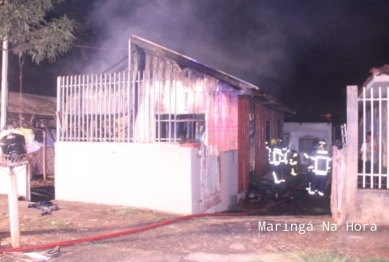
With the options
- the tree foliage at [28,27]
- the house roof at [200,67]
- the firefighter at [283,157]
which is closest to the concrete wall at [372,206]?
the house roof at [200,67]

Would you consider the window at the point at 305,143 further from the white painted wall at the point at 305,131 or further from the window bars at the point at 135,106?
the window bars at the point at 135,106

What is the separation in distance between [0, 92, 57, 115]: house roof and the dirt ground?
7840 mm

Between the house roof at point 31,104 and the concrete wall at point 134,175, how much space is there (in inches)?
242

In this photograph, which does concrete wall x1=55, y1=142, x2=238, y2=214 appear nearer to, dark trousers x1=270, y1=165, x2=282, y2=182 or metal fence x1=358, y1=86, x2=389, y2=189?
metal fence x1=358, y1=86, x2=389, y2=189

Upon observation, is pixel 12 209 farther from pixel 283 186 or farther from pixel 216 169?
pixel 283 186

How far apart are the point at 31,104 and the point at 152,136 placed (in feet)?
30.7

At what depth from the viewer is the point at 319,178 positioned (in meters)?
12.3

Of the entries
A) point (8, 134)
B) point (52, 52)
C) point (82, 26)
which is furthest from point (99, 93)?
point (82, 26)

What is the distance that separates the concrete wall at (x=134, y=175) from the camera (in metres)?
8.34

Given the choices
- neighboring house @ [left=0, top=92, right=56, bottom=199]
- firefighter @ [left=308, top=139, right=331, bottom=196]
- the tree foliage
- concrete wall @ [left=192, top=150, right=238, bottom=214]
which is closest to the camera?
the tree foliage

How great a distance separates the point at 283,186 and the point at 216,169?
16.2 feet

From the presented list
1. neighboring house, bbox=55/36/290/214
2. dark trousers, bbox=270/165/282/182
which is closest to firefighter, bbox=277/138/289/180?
dark trousers, bbox=270/165/282/182

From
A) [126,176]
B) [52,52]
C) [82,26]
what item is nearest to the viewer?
[52,52]

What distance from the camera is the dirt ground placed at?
5508 mm
